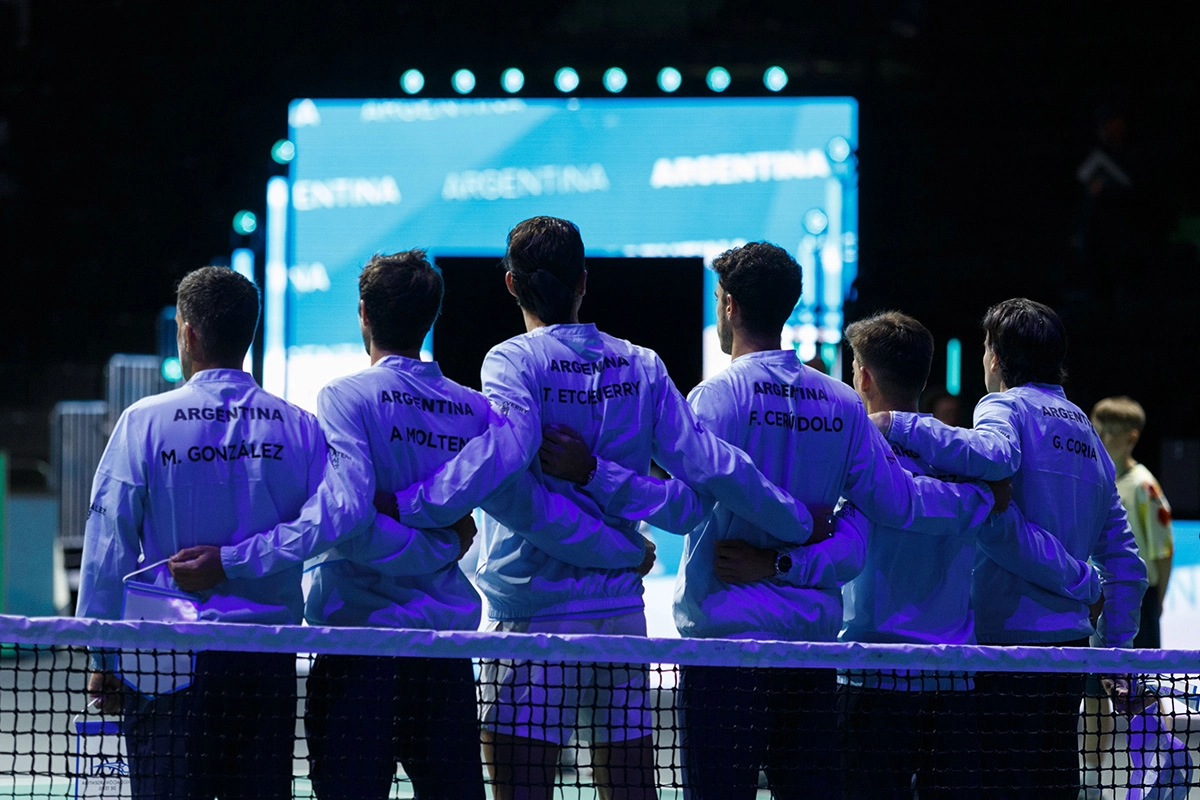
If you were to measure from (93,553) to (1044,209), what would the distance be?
818 centimetres

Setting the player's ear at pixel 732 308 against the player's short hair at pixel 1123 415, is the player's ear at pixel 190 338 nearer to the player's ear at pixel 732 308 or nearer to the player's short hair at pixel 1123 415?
the player's ear at pixel 732 308

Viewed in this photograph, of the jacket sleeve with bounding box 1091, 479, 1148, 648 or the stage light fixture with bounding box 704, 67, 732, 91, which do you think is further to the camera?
the stage light fixture with bounding box 704, 67, 732, 91

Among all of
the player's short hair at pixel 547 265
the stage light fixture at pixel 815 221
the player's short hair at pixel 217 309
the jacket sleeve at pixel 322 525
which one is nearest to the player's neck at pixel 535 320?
the player's short hair at pixel 547 265

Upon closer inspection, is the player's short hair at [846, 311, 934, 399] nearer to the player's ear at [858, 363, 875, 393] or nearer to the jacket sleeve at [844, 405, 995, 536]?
the player's ear at [858, 363, 875, 393]

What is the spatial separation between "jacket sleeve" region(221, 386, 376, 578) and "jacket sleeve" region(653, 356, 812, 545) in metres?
0.83

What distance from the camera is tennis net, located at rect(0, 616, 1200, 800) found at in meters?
3.29

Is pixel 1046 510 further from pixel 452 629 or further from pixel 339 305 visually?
pixel 339 305

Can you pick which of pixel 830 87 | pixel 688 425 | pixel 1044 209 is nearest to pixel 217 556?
pixel 688 425

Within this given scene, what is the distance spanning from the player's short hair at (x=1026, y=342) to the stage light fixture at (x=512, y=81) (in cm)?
521

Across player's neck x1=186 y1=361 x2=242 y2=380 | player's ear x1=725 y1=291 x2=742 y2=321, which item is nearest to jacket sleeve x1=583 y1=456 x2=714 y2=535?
player's ear x1=725 y1=291 x2=742 y2=321

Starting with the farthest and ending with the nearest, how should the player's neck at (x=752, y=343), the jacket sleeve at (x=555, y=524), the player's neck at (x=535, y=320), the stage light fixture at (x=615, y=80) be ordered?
the stage light fixture at (x=615, y=80), the player's neck at (x=752, y=343), the player's neck at (x=535, y=320), the jacket sleeve at (x=555, y=524)

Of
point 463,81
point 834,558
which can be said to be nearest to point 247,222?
point 463,81

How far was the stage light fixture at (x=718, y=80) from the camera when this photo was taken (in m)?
8.88

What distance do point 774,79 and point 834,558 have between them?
18.7 ft
